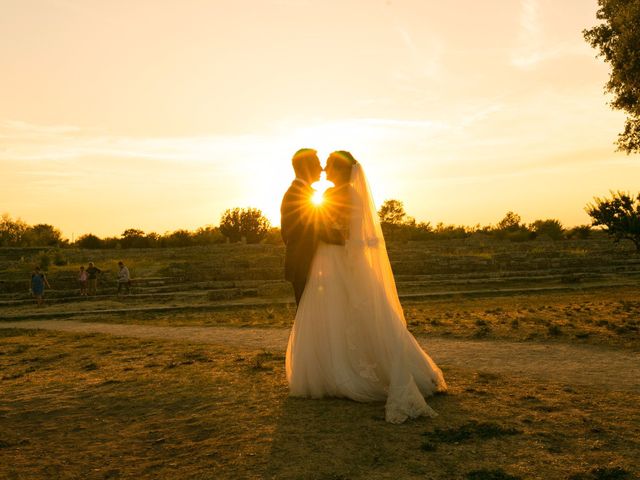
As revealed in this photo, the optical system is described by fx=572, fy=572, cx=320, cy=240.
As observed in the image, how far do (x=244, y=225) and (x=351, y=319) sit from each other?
56205 mm

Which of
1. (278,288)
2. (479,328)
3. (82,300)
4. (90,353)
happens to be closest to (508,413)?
(479,328)

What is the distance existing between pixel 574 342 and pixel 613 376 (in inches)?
113

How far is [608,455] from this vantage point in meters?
3.79

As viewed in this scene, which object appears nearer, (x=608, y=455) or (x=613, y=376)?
(x=608, y=455)

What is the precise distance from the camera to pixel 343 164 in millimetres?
5898

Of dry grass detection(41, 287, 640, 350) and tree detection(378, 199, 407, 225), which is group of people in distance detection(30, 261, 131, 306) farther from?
tree detection(378, 199, 407, 225)

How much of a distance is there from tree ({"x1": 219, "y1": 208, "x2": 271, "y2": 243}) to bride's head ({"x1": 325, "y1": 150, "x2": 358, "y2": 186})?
53.9 m

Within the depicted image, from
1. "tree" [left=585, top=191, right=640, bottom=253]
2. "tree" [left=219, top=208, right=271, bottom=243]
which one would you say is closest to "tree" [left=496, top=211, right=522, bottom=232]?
"tree" [left=219, top=208, right=271, bottom=243]

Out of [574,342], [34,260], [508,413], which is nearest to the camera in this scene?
[508,413]

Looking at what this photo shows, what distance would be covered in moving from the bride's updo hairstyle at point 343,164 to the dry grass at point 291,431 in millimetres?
2246

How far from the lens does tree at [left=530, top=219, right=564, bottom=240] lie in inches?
2425

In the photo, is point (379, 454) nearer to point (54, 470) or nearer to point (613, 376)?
point (54, 470)

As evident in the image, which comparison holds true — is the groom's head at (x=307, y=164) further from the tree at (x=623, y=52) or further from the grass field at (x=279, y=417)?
the tree at (x=623, y=52)

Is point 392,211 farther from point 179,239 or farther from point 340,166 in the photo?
point 340,166
